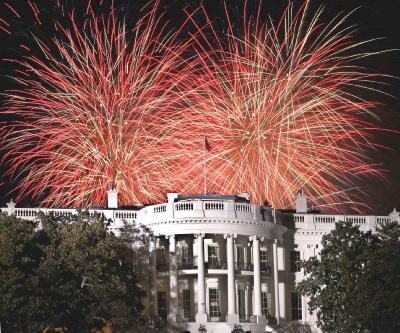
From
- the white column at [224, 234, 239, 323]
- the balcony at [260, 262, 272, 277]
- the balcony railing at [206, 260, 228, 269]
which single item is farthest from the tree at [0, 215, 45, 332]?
the balcony at [260, 262, 272, 277]

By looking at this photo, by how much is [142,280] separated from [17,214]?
11.2 m

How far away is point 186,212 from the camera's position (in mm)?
114938

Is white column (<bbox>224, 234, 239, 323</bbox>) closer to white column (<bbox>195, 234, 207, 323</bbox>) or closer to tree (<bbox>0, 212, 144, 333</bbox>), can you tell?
white column (<bbox>195, 234, 207, 323</bbox>)

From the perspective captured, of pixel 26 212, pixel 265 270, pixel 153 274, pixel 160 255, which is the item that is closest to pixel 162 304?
pixel 153 274

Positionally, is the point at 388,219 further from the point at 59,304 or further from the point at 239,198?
the point at 59,304

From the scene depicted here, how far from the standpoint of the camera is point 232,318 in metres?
114

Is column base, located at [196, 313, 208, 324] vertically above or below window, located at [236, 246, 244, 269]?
below

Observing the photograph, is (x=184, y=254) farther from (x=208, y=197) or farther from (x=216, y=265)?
(x=208, y=197)

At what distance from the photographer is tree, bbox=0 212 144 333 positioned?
318 ft

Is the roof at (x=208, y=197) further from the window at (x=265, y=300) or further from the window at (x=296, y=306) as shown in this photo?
the window at (x=296, y=306)

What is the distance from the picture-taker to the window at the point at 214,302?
116 m

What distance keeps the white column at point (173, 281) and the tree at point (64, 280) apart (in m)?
9.78

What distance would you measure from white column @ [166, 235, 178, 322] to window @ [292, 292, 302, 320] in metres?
12.6

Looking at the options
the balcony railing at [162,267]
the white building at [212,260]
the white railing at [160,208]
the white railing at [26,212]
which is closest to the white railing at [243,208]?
the white building at [212,260]
